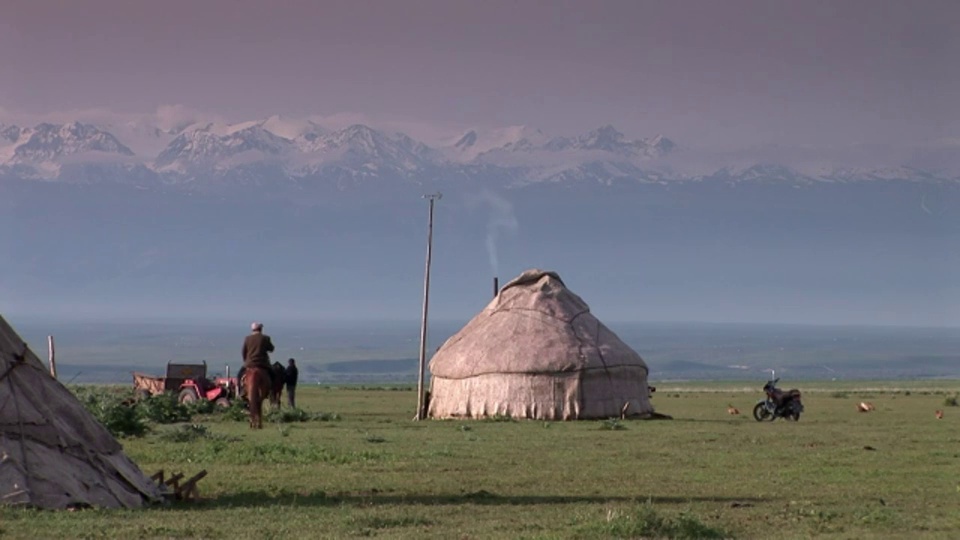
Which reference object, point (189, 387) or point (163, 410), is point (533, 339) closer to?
point (163, 410)

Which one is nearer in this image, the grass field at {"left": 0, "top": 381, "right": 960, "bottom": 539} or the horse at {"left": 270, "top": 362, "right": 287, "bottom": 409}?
the grass field at {"left": 0, "top": 381, "right": 960, "bottom": 539}

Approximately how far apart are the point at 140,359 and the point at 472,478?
17597 centimetres

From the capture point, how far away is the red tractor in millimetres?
41625

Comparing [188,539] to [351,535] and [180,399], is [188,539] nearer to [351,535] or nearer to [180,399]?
[351,535]

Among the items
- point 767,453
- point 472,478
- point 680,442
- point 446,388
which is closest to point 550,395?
point 446,388

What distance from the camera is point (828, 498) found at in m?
19.1

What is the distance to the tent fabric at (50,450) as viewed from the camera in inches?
635

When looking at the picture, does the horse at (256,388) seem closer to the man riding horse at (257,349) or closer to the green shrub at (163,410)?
the man riding horse at (257,349)

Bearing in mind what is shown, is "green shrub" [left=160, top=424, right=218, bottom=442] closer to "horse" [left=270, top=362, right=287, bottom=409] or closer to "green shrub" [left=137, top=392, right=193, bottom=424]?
"green shrub" [left=137, top=392, right=193, bottom=424]

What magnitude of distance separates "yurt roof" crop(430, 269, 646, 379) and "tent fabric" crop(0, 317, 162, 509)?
20.7 meters

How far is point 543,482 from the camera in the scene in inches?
813

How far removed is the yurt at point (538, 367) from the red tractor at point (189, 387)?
5.44 meters

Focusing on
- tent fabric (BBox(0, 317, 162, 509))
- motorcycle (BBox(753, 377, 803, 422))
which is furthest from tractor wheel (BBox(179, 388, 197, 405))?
tent fabric (BBox(0, 317, 162, 509))

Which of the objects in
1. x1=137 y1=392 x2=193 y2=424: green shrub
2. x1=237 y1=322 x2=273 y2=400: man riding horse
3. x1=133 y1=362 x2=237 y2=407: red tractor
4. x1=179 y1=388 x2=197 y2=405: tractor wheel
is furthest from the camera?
x1=179 y1=388 x2=197 y2=405: tractor wheel
